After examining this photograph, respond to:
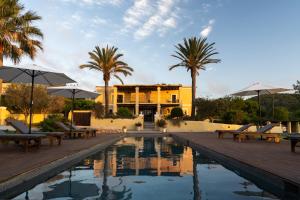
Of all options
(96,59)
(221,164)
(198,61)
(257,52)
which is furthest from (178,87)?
(221,164)

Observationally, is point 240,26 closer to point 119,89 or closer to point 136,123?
point 136,123

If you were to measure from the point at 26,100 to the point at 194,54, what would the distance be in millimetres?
22756

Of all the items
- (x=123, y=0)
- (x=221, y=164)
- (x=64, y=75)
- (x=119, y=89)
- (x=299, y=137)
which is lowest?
(x=221, y=164)

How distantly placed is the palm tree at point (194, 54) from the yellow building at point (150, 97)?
12.2 meters

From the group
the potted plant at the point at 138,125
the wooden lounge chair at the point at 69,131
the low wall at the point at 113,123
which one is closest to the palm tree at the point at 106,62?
the low wall at the point at 113,123

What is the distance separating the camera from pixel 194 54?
114 ft

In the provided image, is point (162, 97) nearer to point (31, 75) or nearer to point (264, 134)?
point (264, 134)

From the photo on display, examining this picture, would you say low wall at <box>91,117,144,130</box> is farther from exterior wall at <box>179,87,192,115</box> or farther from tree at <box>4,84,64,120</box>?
exterior wall at <box>179,87,192,115</box>

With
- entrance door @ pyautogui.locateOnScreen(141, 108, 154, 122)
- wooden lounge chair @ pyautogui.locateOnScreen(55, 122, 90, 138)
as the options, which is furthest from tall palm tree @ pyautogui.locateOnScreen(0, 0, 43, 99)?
entrance door @ pyautogui.locateOnScreen(141, 108, 154, 122)

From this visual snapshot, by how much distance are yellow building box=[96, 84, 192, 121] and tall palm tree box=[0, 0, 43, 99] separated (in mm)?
27542

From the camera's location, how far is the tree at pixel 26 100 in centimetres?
3772

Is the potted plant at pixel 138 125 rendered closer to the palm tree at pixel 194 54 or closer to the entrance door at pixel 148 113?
the palm tree at pixel 194 54

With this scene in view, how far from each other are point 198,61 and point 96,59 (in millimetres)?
A: 12923

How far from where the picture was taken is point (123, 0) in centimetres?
2086
